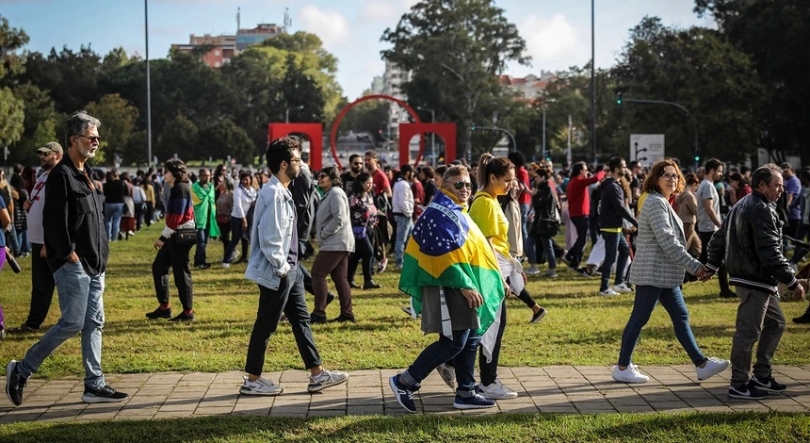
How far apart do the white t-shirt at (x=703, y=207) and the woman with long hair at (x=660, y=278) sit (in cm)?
586

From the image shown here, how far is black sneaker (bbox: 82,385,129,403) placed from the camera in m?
7.02

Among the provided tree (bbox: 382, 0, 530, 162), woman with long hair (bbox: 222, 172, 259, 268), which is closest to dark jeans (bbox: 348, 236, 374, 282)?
woman with long hair (bbox: 222, 172, 259, 268)

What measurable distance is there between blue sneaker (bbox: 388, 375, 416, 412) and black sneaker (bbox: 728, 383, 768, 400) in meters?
2.33

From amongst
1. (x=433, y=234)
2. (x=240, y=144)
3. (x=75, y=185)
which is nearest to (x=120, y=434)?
(x=75, y=185)

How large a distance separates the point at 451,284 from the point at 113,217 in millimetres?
19242

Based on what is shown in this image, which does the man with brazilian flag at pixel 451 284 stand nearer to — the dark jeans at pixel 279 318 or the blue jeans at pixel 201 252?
the dark jeans at pixel 279 318

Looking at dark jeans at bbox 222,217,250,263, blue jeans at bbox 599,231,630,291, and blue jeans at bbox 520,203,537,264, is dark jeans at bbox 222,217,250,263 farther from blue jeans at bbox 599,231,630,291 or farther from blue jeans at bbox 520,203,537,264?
blue jeans at bbox 599,231,630,291

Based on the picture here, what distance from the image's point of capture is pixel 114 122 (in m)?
84.3

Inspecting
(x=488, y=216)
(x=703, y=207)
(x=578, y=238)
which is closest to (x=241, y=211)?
(x=578, y=238)

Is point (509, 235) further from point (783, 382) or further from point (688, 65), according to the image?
point (688, 65)

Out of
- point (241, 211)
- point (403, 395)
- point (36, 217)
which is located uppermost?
point (36, 217)

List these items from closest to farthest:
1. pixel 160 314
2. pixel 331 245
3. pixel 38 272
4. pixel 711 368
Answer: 1. pixel 711 368
2. pixel 38 272
3. pixel 331 245
4. pixel 160 314

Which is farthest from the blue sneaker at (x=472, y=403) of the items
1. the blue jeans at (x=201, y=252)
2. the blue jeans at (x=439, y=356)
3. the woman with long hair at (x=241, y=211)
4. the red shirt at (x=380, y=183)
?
the blue jeans at (x=201, y=252)

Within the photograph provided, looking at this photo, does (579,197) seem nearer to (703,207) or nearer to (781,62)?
(703,207)
